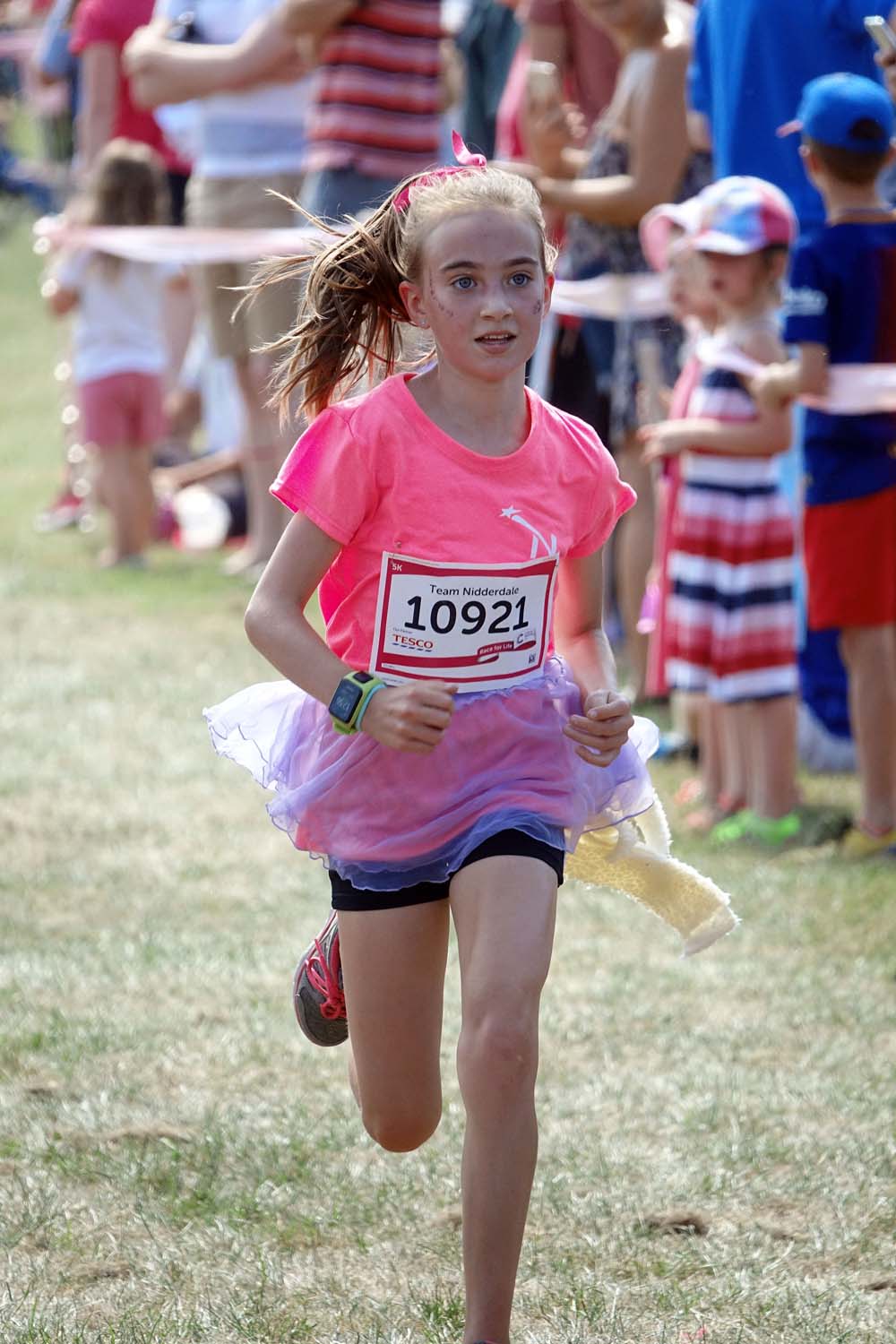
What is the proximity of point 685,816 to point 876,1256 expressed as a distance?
2.67m

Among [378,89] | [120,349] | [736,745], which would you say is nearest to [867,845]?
[736,745]

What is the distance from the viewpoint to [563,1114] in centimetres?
387

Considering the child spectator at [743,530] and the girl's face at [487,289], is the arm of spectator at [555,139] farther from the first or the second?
the girl's face at [487,289]

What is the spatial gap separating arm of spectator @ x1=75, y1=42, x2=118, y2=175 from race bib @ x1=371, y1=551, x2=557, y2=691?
7.76 metres

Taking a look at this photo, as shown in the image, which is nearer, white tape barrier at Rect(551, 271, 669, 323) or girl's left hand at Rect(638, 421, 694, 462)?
girl's left hand at Rect(638, 421, 694, 462)

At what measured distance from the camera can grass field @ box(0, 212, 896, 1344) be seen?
10.2 feet

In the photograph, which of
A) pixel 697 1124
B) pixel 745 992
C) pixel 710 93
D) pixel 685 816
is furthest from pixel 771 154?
pixel 697 1124

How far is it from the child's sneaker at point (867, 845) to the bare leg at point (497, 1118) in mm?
2824

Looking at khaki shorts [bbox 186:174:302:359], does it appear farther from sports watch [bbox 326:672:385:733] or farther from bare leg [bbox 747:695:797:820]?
sports watch [bbox 326:672:385:733]

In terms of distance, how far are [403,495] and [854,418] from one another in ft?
8.57

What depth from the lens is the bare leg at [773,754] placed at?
5684mm

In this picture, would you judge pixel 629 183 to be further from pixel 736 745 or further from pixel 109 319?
pixel 109 319

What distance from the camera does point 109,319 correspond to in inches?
383

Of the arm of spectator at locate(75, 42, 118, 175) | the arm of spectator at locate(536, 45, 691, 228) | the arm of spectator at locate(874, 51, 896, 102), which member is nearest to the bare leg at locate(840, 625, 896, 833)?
the arm of spectator at locate(874, 51, 896, 102)
